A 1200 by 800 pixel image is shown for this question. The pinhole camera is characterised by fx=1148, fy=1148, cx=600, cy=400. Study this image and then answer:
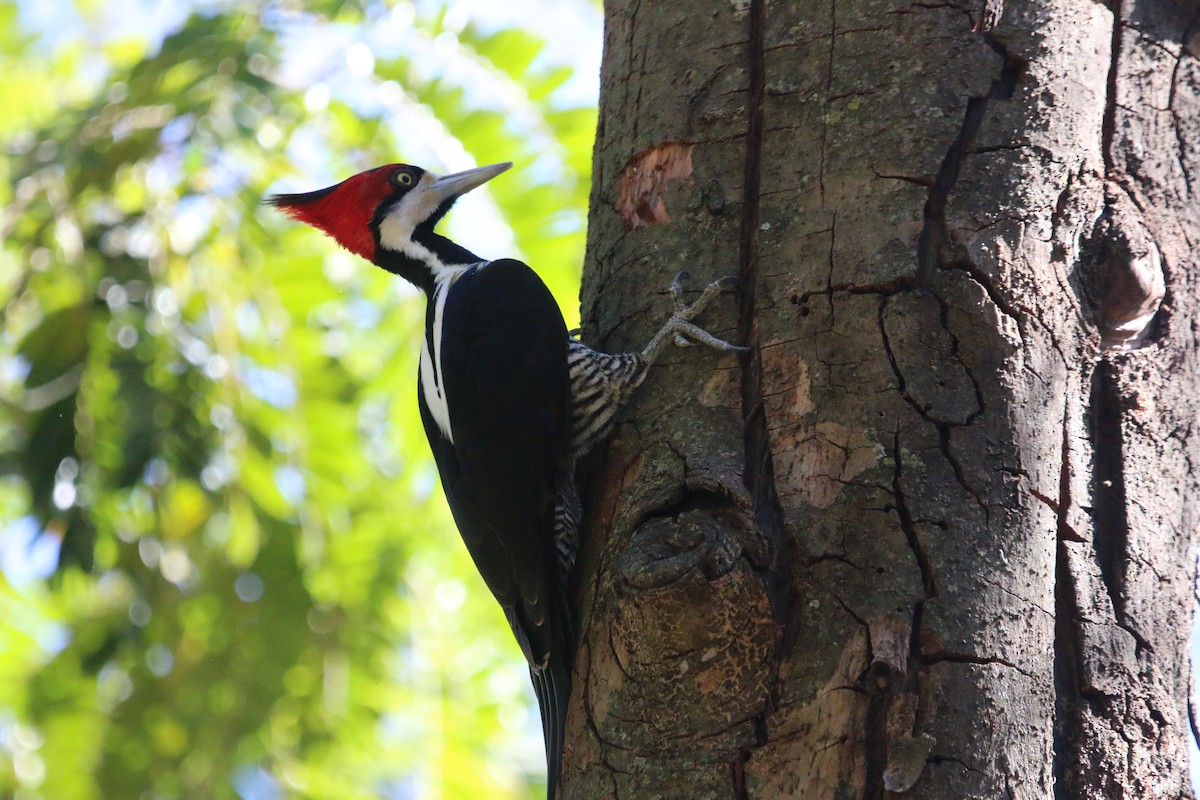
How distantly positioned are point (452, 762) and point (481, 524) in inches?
60.2

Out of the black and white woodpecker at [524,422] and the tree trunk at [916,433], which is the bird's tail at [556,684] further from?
the tree trunk at [916,433]

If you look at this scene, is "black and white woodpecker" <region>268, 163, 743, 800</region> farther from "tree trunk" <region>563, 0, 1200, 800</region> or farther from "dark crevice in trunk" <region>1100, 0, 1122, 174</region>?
"dark crevice in trunk" <region>1100, 0, 1122, 174</region>

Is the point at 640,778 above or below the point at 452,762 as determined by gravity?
below

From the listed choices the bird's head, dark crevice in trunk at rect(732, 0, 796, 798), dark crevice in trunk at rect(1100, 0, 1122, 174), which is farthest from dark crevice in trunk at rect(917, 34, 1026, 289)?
the bird's head

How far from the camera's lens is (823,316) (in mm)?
2229

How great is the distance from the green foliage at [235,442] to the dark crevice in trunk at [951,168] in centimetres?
179

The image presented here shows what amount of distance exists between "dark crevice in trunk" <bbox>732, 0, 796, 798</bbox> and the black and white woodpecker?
0.26ft

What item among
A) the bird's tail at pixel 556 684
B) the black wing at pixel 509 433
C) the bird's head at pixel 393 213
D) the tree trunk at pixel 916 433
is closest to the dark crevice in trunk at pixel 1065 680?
the tree trunk at pixel 916 433

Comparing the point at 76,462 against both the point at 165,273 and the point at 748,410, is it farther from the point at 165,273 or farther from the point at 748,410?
the point at 748,410

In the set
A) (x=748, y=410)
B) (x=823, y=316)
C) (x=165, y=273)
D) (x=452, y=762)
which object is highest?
(x=165, y=273)

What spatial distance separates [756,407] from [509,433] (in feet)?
3.46

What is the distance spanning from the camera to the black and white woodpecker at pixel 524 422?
2691mm

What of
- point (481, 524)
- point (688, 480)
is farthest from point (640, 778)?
point (481, 524)

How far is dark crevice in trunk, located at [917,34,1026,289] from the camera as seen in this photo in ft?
7.16
